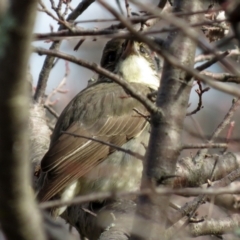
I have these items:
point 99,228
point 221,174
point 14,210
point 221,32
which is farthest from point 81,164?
point 14,210

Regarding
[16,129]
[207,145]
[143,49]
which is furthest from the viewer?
[143,49]

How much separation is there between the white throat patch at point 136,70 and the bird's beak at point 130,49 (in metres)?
0.05

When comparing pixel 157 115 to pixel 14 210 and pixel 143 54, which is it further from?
pixel 143 54

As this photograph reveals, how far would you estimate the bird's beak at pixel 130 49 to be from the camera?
6.83m

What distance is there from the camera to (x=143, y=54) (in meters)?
7.05

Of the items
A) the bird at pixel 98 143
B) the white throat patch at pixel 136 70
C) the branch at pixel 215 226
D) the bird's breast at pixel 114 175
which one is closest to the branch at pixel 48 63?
the bird at pixel 98 143

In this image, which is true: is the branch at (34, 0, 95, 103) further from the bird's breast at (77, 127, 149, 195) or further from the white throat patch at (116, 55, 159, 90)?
the bird's breast at (77, 127, 149, 195)

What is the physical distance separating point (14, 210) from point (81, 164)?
12.6 ft

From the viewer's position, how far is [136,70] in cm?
697

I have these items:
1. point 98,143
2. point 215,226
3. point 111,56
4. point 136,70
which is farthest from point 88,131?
point 215,226

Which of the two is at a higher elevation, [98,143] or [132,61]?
[132,61]

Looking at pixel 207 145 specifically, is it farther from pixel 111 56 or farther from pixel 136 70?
pixel 111 56

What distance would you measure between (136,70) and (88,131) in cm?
112

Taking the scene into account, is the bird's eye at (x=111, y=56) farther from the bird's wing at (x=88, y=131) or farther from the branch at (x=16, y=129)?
the branch at (x=16, y=129)
